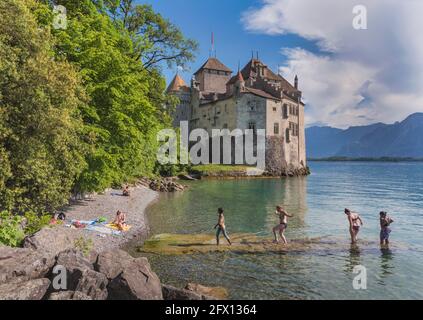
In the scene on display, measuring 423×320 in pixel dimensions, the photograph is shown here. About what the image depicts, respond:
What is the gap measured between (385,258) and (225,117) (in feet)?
257

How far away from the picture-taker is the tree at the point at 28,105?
16.8 m

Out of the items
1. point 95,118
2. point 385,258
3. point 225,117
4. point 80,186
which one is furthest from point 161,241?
point 225,117

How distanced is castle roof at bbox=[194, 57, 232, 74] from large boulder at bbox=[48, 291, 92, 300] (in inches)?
3937

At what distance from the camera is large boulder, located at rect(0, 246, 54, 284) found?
38.4ft

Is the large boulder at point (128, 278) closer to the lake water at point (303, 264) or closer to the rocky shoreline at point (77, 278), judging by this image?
the rocky shoreline at point (77, 278)

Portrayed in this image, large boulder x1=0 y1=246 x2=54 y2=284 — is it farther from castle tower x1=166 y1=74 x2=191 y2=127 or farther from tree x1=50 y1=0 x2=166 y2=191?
castle tower x1=166 y1=74 x2=191 y2=127

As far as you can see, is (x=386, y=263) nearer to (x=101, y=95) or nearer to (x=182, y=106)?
(x=101, y=95)

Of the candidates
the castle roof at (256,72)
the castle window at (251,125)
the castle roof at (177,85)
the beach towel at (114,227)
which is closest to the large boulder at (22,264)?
the beach towel at (114,227)

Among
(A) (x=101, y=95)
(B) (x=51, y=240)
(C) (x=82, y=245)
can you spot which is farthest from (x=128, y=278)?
(A) (x=101, y=95)

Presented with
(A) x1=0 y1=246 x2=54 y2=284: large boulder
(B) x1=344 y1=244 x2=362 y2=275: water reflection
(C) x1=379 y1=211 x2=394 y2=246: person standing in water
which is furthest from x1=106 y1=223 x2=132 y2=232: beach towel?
(C) x1=379 y1=211 x2=394 y2=246: person standing in water

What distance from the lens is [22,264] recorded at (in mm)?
12242

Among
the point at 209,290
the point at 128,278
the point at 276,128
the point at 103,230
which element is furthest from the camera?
the point at 276,128

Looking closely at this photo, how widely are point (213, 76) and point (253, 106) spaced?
2227 centimetres

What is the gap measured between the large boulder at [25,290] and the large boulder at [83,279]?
0.69 metres
